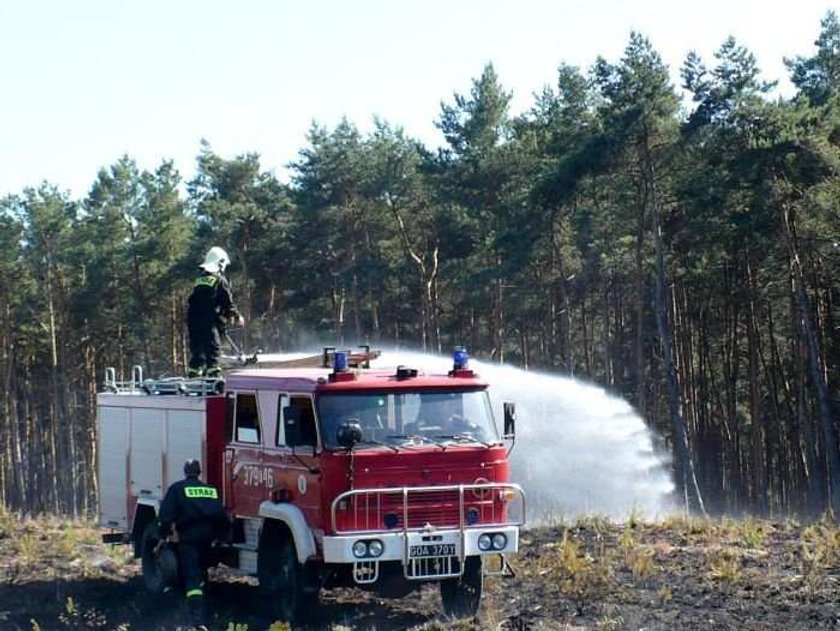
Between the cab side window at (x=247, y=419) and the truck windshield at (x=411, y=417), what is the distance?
1537mm

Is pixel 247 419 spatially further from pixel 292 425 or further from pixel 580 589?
pixel 580 589

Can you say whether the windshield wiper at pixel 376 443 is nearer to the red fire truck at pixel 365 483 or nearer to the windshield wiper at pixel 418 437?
the red fire truck at pixel 365 483

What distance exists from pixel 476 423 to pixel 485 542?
50.4 inches

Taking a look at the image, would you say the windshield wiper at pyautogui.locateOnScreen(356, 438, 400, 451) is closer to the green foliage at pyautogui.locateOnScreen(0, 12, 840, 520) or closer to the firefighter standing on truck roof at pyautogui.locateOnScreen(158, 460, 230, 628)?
the firefighter standing on truck roof at pyautogui.locateOnScreen(158, 460, 230, 628)

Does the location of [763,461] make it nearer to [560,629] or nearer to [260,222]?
[260,222]

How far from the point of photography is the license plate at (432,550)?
41.7ft

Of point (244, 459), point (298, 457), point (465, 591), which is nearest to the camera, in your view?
point (298, 457)

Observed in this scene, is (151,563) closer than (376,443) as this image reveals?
No

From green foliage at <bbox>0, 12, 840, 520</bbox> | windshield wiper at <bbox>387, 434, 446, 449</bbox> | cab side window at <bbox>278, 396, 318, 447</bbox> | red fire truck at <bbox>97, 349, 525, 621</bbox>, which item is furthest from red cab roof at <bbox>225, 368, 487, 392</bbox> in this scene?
green foliage at <bbox>0, 12, 840, 520</bbox>

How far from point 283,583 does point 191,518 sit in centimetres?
126

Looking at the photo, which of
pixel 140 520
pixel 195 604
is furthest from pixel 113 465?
pixel 195 604

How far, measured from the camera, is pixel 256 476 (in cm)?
1429

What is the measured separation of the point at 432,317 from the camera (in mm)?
50969

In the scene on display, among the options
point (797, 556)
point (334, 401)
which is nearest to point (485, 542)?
point (334, 401)
